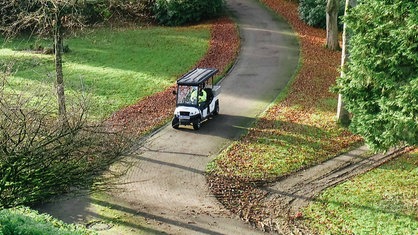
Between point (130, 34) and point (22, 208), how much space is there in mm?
25512

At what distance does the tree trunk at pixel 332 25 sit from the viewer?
33375mm

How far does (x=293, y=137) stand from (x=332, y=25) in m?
13.1

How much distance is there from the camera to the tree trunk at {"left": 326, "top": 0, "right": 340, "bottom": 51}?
1314 inches

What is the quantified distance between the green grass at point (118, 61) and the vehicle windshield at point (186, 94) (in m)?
3.62

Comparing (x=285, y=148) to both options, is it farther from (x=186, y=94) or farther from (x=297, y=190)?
(x=186, y=94)

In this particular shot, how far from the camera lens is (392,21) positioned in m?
16.3

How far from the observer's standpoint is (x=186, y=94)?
24000 millimetres

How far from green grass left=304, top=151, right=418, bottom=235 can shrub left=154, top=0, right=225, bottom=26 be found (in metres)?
23.2

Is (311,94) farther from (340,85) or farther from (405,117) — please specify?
(405,117)

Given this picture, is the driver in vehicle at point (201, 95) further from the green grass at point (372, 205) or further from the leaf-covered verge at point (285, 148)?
the green grass at point (372, 205)

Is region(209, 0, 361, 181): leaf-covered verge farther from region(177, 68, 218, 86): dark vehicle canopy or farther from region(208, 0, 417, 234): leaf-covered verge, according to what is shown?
region(177, 68, 218, 86): dark vehicle canopy

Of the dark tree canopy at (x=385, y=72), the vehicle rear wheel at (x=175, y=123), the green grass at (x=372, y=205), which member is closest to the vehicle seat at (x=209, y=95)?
the vehicle rear wheel at (x=175, y=123)

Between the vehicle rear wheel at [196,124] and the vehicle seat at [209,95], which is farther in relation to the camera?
the vehicle seat at [209,95]

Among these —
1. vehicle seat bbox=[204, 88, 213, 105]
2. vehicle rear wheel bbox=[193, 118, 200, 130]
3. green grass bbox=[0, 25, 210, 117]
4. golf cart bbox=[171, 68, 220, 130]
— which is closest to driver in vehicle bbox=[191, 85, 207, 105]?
golf cart bbox=[171, 68, 220, 130]
